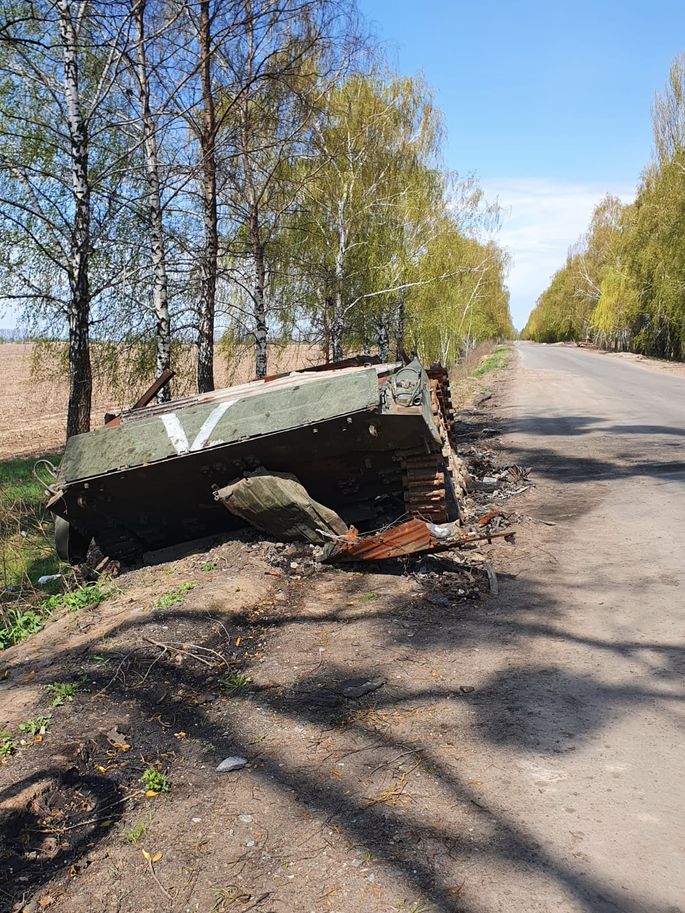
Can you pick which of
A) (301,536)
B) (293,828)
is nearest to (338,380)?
(301,536)

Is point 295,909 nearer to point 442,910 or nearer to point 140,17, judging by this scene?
point 442,910

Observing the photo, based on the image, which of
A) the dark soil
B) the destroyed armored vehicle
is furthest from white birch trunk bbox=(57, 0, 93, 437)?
the dark soil

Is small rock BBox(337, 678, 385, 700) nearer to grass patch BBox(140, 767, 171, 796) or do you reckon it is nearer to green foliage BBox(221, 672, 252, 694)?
green foliage BBox(221, 672, 252, 694)

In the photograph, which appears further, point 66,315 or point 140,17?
point 66,315

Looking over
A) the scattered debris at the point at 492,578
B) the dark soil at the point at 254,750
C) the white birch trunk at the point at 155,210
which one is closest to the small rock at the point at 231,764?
the dark soil at the point at 254,750

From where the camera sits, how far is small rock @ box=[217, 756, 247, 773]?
127 inches

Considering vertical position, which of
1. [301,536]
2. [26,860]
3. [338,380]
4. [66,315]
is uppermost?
[66,315]

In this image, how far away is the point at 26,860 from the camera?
2707 millimetres

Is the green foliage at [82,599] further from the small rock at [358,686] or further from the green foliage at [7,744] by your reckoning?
the small rock at [358,686]

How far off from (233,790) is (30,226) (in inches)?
385

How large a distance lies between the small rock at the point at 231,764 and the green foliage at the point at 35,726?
0.94 m

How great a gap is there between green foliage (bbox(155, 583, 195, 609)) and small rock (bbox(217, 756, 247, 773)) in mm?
1868

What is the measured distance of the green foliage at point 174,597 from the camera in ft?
16.5

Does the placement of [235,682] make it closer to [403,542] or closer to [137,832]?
[137,832]
